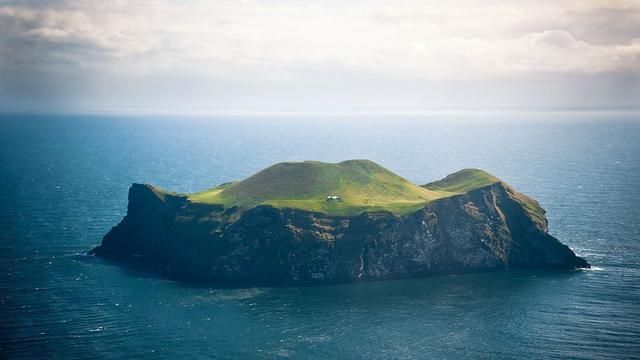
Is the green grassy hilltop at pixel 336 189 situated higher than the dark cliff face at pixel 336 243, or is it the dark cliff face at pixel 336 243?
the green grassy hilltop at pixel 336 189

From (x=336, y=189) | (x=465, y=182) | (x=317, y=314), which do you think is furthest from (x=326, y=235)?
(x=465, y=182)

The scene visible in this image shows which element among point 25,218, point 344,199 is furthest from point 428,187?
point 25,218

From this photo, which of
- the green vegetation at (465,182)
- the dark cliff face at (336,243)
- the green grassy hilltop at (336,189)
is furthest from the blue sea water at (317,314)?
the green vegetation at (465,182)

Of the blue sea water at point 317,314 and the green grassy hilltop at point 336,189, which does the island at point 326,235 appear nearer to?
the green grassy hilltop at point 336,189

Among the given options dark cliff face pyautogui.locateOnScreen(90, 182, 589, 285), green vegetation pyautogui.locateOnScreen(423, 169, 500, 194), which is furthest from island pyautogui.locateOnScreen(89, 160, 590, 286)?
green vegetation pyautogui.locateOnScreen(423, 169, 500, 194)

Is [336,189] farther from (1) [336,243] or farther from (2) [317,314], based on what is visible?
(2) [317,314]
